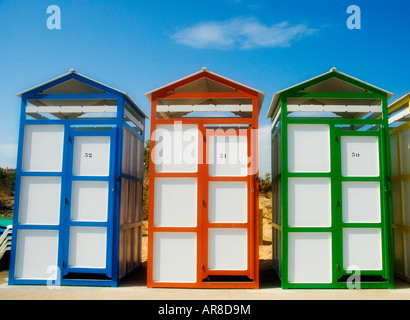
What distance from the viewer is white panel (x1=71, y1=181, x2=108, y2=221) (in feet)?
22.9

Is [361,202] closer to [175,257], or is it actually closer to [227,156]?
[227,156]

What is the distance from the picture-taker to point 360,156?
22.7 feet

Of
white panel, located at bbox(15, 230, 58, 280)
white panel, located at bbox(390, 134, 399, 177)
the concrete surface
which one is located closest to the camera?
the concrete surface

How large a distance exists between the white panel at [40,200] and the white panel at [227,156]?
9.37 ft

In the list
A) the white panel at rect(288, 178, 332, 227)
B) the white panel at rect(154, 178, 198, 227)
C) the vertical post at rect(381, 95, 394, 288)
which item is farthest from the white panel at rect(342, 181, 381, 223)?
the white panel at rect(154, 178, 198, 227)

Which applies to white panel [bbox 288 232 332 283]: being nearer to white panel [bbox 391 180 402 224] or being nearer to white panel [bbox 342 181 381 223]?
white panel [bbox 342 181 381 223]

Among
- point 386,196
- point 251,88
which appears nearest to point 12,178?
point 251,88

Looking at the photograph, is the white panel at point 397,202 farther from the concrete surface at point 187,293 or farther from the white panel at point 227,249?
the white panel at point 227,249

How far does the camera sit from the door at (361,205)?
6.75 meters

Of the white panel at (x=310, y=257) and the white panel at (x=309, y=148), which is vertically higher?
the white panel at (x=309, y=148)

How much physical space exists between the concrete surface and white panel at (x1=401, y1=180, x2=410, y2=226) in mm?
1242

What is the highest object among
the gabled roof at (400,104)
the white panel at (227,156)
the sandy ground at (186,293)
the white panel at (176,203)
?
the gabled roof at (400,104)

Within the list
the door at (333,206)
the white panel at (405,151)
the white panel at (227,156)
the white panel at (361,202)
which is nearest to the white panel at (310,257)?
the door at (333,206)

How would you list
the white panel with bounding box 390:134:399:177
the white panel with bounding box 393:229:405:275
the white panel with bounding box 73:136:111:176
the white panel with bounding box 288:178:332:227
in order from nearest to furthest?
the white panel with bounding box 288:178:332:227, the white panel with bounding box 73:136:111:176, the white panel with bounding box 393:229:405:275, the white panel with bounding box 390:134:399:177
